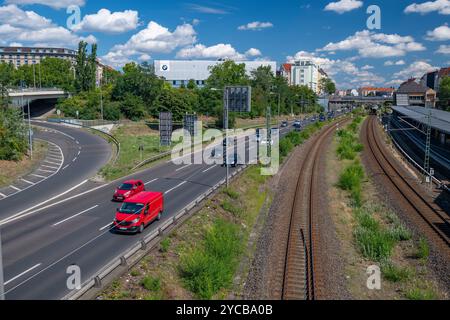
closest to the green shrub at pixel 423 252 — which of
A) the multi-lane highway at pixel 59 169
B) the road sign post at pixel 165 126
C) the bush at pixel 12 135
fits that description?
Result: the multi-lane highway at pixel 59 169

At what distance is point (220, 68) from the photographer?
421 ft

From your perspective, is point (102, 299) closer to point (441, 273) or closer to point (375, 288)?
point (375, 288)

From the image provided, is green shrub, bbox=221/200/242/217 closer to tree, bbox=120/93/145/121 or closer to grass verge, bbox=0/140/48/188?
grass verge, bbox=0/140/48/188

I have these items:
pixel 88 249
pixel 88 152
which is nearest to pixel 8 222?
pixel 88 249

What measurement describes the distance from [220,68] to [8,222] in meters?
108

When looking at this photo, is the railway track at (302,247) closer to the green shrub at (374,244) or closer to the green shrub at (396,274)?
the green shrub at (374,244)

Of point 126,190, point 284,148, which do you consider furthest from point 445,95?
point 126,190

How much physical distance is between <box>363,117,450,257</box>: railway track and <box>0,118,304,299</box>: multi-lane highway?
16061 millimetres

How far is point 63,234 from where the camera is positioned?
76.3 ft

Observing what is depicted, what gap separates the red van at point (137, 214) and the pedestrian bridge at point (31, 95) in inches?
2163

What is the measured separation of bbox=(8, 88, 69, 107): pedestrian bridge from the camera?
76.2 metres

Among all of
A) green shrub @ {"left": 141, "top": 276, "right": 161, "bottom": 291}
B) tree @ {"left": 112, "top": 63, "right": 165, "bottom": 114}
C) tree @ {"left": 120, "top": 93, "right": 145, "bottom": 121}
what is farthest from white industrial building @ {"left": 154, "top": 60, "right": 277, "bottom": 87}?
green shrub @ {"left": 141, "top": 276, "right": 161, "bottom": 291}

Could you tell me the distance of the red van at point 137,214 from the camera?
23109 mm

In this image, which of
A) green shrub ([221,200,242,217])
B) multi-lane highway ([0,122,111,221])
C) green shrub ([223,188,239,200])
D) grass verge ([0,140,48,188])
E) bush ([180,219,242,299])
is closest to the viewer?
bush ([180,219,242,299])
